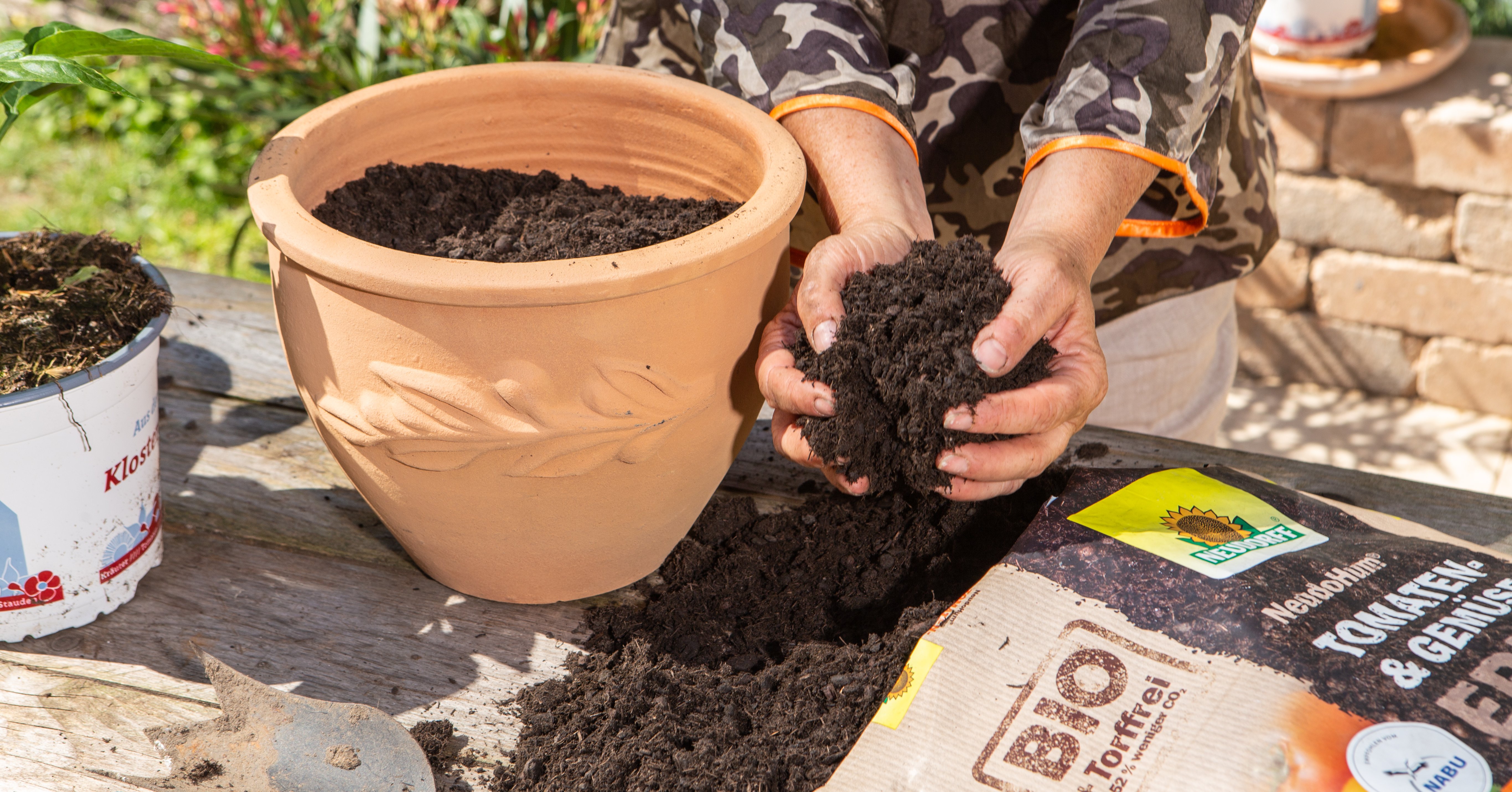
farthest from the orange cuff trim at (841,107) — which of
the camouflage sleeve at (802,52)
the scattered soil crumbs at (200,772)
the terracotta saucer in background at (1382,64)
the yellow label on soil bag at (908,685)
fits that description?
the terracotta saucer in background at (1382,64)

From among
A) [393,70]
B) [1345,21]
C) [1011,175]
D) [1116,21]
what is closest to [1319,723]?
[1116,21]

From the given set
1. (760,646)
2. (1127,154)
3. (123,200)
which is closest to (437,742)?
(760,646)

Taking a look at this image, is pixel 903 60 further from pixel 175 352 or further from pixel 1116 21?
pixel 175 352

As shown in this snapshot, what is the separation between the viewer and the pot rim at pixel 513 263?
842 millimetres

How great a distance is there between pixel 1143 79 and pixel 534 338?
68 centimetres

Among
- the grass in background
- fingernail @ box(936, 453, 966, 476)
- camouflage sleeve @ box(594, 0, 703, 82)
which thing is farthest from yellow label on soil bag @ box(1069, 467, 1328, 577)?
the grass in background

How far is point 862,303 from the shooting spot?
3.10 ft

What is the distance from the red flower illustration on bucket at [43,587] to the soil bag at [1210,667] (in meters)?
0.77

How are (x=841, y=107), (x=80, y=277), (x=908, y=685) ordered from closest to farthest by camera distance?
(x=908, y=685) → (x=80, y=277) → (x=841, y=107)

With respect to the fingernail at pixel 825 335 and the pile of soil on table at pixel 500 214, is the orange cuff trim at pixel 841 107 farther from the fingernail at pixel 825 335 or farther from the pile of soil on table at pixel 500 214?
the fingernail at pixel 825 335

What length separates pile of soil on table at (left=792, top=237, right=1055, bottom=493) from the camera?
90cm

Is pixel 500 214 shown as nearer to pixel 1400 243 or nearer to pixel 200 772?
pixel 200 772

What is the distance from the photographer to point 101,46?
3.05ft

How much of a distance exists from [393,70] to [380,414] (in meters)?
2.10
